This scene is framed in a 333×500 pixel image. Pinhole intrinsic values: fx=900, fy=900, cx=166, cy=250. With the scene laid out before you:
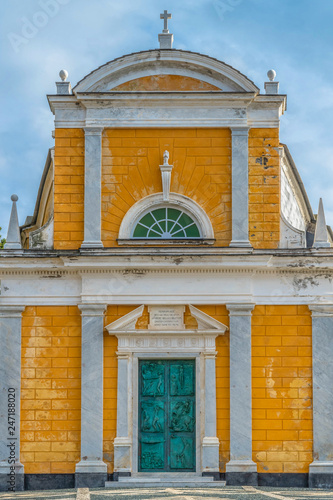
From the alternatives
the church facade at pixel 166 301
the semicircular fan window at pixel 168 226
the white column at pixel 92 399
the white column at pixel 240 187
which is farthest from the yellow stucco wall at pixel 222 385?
the white column at pixel 92 399

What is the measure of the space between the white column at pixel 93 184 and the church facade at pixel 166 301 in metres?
0.02

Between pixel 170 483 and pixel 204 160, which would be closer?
pixel 170 483

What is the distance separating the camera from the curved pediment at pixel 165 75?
17375mm

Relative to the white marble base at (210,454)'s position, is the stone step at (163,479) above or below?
below

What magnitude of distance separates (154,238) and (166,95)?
9.07 feet

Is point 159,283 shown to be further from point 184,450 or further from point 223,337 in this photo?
point 184,450

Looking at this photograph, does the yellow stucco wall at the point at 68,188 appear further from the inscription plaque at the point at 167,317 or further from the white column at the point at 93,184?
the inscription plaque at the point at 167,317

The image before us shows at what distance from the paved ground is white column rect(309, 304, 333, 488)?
90cm

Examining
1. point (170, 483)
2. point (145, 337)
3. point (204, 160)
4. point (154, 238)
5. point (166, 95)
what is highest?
point (166, 95)

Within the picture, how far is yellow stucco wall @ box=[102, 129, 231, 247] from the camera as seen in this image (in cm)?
1731

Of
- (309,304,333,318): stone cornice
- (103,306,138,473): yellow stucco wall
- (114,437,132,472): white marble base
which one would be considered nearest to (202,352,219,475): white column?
(114,437,132,472): white marble base

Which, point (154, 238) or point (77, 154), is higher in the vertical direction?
point (77, 154)

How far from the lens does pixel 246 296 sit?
55.4 feet

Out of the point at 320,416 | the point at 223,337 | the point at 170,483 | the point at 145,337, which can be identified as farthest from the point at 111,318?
the point at 320,416
